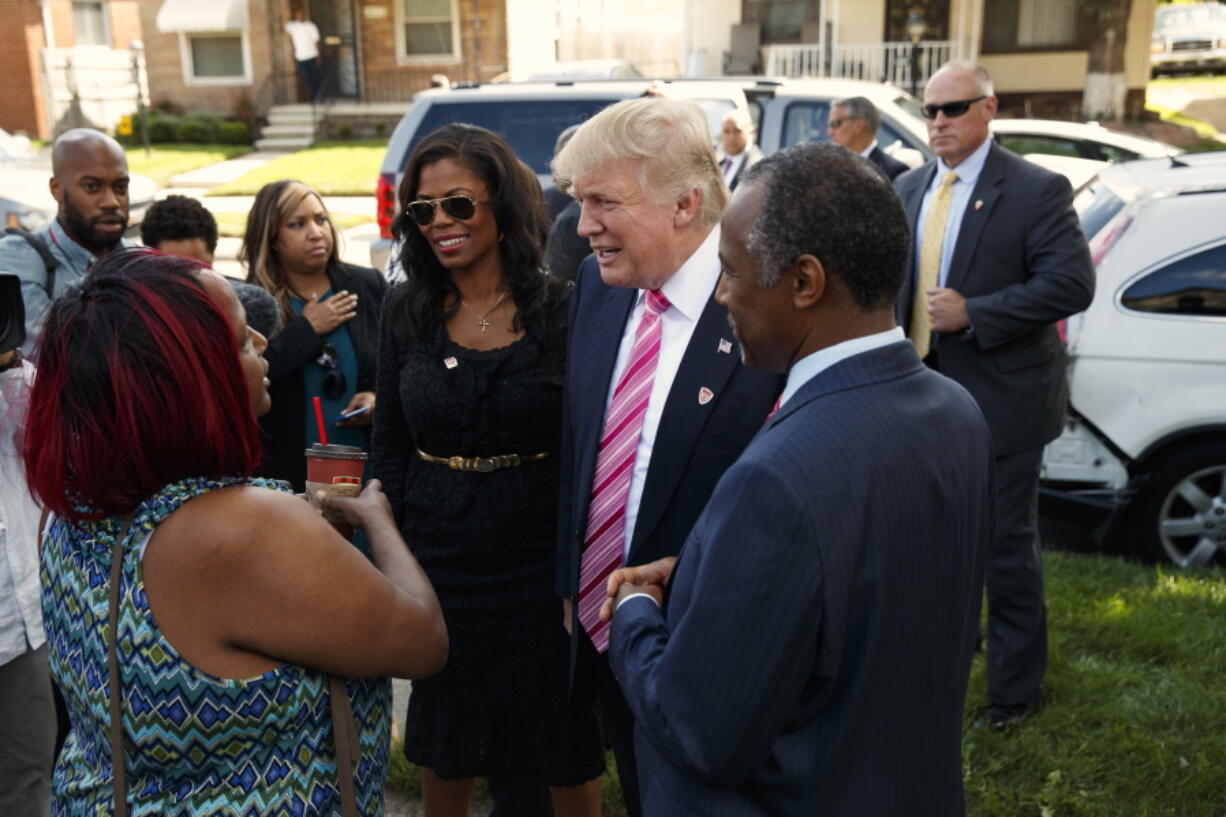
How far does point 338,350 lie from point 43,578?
7.26 feet

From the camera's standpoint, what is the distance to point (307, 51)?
2488 cm

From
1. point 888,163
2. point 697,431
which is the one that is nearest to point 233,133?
point 888,163

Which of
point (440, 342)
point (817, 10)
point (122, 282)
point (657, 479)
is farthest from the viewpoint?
point (817, 10)

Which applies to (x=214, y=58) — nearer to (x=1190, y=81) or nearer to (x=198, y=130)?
(x=198, y=130)

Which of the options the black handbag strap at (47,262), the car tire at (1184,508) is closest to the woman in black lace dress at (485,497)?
the black handbag strap at (47,262)

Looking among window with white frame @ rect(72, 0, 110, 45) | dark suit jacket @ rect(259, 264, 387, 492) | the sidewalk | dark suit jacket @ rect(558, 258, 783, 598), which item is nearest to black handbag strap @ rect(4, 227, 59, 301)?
dark suit jacket @ rect(259, 264, 387, 492)

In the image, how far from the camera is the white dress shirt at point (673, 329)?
2.83 m

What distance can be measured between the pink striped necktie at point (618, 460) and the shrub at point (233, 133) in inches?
942

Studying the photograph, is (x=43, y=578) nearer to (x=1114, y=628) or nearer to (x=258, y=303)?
(x=258, y=303)

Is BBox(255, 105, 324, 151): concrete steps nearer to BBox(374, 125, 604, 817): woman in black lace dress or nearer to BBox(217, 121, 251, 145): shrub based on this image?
BBox(217, 121, 251, 145): shrub

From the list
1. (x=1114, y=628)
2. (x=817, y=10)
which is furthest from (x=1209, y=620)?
(x=817, y=10)

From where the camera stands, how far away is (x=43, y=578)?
2.12 metres

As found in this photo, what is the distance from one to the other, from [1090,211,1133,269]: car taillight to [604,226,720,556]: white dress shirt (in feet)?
10.9

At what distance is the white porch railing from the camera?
23453 millimetres
